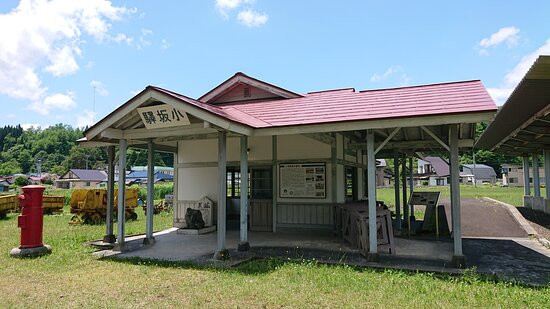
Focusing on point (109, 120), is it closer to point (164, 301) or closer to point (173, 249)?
point (173, 249)

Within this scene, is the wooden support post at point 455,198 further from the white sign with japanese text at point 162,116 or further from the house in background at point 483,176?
the house in background at point 483,176

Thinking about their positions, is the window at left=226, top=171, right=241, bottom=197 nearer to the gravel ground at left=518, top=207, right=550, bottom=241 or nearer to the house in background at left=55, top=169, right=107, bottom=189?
the gravel ground at left=518, top=207, right=550, bottom=241

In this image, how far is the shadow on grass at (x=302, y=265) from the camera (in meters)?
5.21

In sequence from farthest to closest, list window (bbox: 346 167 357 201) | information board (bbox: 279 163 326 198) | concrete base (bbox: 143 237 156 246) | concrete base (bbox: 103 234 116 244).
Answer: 1. window (bbox: 346 167 357 201)
2. information board (bbox: 279 163 326 198)
3. concrete base (bbox: 103 234 116 244)
4. concrete base (bbox: 143 237 156 246)

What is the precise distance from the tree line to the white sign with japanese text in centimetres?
7755

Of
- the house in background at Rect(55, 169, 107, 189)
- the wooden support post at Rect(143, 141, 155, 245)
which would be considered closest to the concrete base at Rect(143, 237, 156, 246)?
the wooden support post at Rect(143, 141, 155, 245)

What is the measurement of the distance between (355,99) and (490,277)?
4.25 m

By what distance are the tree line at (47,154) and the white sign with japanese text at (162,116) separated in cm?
7755

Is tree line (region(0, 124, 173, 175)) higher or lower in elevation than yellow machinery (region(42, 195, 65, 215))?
higher

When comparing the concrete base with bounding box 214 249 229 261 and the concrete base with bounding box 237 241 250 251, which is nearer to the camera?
the concrete base with bounding box 214 249 229 261

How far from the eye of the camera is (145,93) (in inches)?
270

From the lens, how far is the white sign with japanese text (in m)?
6.86

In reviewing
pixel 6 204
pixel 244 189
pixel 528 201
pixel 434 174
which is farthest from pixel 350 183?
pixel 434 174

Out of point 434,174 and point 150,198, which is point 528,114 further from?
point 434,174
